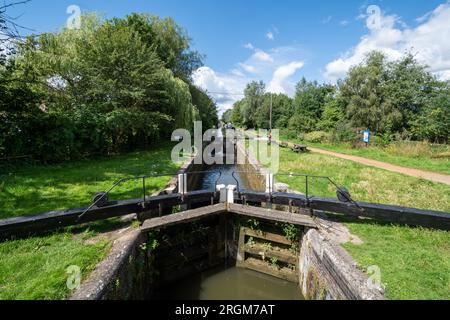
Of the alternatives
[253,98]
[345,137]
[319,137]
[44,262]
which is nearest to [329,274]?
[44,262]

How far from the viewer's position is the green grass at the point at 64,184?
507 centimetres

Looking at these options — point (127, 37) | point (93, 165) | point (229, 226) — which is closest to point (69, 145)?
point (93, 165)

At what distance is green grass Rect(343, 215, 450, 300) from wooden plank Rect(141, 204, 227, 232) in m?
2.72

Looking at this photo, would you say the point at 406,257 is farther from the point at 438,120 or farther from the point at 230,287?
the point at 438,120

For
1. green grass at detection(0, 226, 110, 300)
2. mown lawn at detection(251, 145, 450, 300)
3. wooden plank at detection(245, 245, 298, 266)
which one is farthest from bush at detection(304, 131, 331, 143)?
green grass at detection(0, 226, 110, 300)

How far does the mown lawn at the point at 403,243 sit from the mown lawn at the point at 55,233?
3.98 metres

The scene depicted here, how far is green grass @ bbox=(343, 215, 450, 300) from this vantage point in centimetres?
284

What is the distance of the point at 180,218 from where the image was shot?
15.3 feet

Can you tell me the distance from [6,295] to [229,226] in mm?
4178

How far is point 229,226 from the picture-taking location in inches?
230

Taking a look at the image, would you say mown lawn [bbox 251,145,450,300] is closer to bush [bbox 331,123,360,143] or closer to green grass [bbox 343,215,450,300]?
green grass [bbox 343,215,450,300]

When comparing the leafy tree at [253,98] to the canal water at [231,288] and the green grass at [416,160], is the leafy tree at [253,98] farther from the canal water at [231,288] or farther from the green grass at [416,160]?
the canal water at [231,288]

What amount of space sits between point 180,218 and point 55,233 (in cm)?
216
